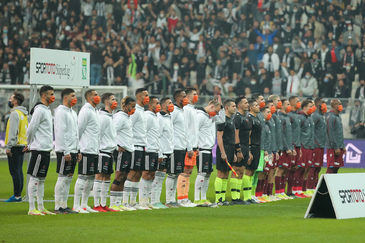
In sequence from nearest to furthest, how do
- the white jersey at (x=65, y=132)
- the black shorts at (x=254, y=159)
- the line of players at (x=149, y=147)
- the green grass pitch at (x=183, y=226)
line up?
the green grass pitch at (x=183, y=226) < the white jersey at (x=65, y=132) < the line of players at (x=149, y=147) < the black shorts at (x=254, y=159)

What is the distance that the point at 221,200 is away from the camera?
594 inches

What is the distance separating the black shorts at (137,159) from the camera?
13.6m

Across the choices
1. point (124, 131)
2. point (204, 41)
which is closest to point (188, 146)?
point (124, 131)

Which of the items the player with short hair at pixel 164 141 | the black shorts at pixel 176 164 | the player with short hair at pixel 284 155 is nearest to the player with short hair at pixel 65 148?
the player with short hair at pixel 164 141

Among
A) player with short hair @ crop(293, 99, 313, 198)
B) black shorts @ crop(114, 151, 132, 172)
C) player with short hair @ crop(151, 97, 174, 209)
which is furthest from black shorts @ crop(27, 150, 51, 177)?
player with short hair @ crop(293, 99, 313, 198)

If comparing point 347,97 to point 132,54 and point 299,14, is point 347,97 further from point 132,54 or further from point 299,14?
point 132,54

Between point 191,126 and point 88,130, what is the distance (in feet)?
9.26

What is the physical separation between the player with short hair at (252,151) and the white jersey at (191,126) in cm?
144

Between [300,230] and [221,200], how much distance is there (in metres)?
4.87

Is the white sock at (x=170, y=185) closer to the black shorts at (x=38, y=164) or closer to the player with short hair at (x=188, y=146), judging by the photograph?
the player with short hair at (x=188, y=146)

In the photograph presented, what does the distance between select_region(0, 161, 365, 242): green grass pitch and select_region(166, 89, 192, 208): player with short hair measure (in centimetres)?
92

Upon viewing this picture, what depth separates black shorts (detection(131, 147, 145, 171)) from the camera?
13.6 m

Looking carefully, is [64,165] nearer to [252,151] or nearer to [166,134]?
[166,134]

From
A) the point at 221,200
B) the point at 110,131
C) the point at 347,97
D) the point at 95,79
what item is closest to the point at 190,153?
the point at 221,200
